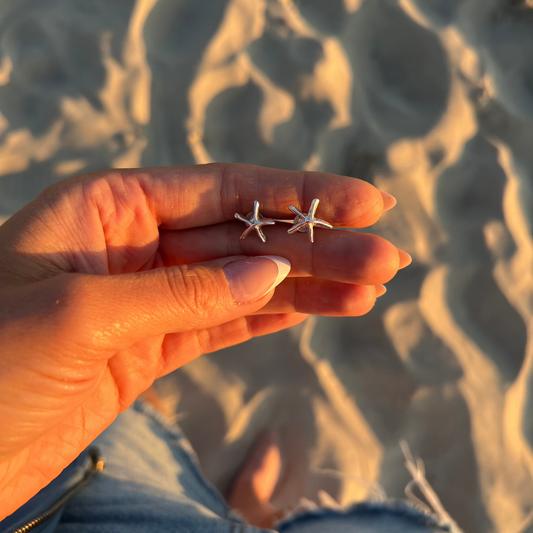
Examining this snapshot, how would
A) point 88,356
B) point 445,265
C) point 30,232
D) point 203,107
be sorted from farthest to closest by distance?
point 203,107
point 445,265
point 30,232
point 88,356

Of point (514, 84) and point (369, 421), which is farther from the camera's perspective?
point (514, 84)

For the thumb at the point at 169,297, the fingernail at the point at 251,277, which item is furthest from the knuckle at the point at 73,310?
the fingernail at the point at 251,277

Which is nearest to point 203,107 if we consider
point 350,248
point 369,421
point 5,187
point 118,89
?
point 118,89

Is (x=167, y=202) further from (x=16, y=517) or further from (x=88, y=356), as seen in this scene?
(x=16, y=517)

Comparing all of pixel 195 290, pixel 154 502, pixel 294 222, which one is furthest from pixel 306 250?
pixel 154 502

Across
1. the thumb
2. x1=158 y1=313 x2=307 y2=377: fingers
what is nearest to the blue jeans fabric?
x1=158 y1=313 x2=307 y2=377: fingers

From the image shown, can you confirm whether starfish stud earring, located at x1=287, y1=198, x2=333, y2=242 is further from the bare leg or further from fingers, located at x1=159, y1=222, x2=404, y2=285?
the bare leg

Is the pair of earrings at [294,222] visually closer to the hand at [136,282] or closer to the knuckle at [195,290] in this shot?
the hand at [136,282]
